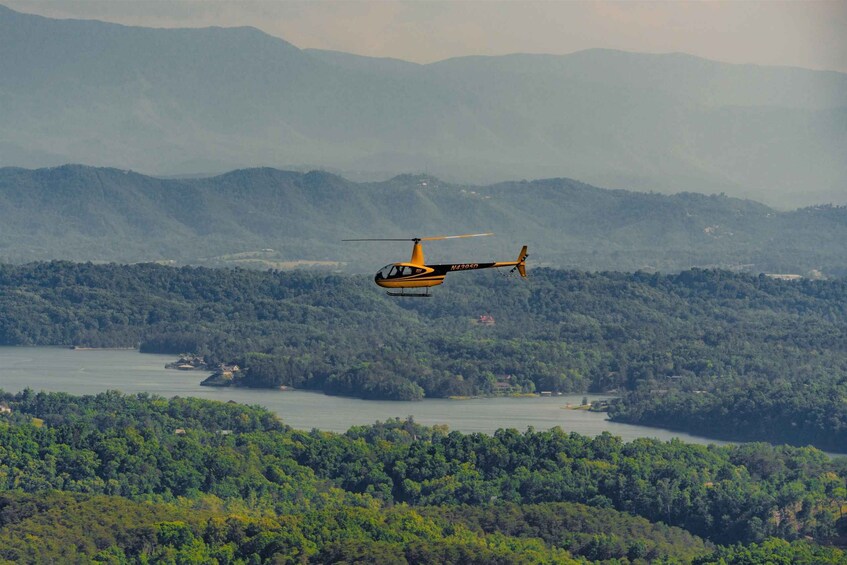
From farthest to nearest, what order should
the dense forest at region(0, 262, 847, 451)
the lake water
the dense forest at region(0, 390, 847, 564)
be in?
the dense forest at region(0, 262, 847, 451) → the lake water → the dense forest at region(0, 390, 847, 564)

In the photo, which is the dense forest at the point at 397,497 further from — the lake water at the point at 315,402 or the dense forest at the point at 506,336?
the dense forest at the point at 506,336

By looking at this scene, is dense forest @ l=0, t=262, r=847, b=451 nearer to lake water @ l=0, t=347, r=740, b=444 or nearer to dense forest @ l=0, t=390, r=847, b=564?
lake water @ l=0, t=347, r=740, b=444

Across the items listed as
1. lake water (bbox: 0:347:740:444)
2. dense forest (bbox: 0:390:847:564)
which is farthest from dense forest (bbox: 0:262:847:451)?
dense forest (bbox: 0:390:847:564)

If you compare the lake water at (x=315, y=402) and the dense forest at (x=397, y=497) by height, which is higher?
the lake water at (x=315, y=402)

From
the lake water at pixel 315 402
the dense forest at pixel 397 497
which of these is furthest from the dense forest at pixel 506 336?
the dense forest at pixel 397 497

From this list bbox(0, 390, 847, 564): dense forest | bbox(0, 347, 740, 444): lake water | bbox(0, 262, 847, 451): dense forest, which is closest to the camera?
bbox(0, 390, 847, 564): dense forest

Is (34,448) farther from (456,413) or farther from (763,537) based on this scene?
(456,413)

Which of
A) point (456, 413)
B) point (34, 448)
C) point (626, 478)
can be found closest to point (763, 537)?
point (626, 478)
